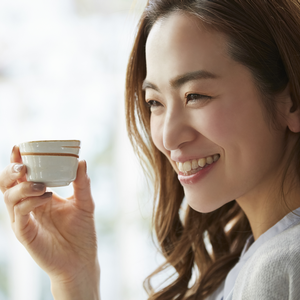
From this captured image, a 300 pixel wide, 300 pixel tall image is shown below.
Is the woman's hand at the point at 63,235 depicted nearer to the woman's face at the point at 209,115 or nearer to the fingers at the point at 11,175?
the fingers at the point at 11,175

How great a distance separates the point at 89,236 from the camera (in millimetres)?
1429

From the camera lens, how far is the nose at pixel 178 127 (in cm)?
116

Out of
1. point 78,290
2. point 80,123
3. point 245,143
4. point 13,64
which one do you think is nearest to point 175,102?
point 245,143

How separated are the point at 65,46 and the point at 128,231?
2.12 m

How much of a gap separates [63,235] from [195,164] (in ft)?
1.95

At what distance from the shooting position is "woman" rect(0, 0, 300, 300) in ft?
3.51

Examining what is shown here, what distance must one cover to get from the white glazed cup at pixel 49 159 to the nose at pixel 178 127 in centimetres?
30

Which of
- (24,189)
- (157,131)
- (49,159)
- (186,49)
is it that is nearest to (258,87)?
(186,49)

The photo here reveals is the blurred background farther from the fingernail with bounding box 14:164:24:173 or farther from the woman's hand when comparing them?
the fingernail with bounding box 14:164:24:173

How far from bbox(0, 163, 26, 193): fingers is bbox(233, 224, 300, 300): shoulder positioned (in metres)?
0.75

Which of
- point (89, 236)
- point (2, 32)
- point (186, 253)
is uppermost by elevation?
point (2, 32)

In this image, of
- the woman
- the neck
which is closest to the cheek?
the woman

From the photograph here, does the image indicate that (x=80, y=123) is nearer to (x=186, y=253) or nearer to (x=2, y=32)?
(x=2, y=32)

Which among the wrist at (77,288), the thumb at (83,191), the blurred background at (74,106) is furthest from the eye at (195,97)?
the blurred background at (74,106)
